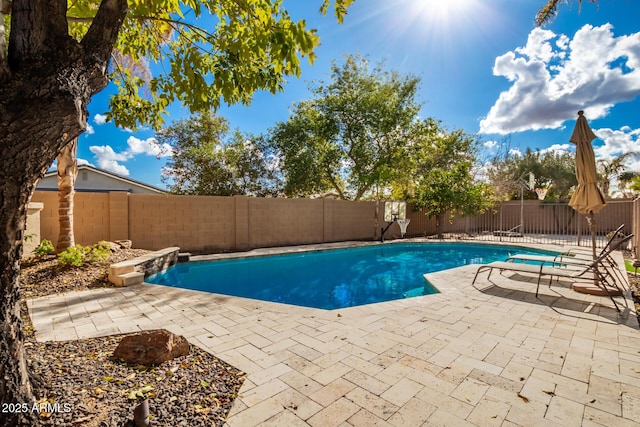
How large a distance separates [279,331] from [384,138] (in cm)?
1142

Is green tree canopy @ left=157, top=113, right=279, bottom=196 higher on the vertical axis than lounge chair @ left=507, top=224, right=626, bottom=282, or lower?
higher

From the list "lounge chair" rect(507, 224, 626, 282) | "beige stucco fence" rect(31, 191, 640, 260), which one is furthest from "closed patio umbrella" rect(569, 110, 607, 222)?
"beige stucco fence" rect(31, 191, 640, 260)

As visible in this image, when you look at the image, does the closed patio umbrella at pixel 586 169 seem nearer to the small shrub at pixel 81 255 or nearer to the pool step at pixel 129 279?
the pool step at pixel 129 279

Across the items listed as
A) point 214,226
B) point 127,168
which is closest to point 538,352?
point 214,226

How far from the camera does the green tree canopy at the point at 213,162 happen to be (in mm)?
13398

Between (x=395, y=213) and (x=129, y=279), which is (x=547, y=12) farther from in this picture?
(x=129, y=279)

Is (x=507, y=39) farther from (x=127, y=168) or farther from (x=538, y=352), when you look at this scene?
(x=127, y=168)

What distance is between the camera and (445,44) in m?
8.92

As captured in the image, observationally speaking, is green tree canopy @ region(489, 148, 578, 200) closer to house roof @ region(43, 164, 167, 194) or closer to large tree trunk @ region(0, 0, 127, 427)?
large tree trunk @ region(0, 0, 127, 427)

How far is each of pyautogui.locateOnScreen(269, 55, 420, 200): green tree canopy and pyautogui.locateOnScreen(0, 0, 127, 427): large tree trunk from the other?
11079mm

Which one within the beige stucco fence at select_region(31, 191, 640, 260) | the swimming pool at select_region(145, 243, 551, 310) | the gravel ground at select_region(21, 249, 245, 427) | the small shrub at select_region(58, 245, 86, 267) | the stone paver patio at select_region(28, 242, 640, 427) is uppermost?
the beige stucco fence at select_region(31, 191, 640, 260)

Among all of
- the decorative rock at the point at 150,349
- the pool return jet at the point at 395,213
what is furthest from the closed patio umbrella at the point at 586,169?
the pool return jet at the point at 395,213

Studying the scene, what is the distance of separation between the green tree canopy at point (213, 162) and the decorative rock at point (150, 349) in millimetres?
11605

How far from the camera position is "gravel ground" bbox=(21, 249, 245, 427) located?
5.60ft
